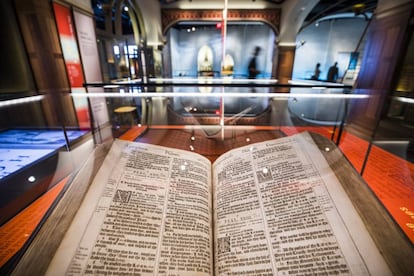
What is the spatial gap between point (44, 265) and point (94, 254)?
0.06m

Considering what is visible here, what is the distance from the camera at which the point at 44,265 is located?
0.26 metres

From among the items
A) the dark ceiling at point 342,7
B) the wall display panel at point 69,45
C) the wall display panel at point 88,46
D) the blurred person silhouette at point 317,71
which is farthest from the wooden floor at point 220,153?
the blurred person silhouette at point 317,71

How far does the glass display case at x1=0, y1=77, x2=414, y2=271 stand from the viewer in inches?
27.6

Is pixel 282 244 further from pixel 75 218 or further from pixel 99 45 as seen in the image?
pixel 99 45

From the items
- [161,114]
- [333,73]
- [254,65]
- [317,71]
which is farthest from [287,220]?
[317,71]

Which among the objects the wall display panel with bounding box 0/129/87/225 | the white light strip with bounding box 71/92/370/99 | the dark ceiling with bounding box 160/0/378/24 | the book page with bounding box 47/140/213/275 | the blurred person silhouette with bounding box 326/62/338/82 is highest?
the dark ceiling with bounding box 160/0/378/24

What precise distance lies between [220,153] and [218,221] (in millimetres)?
391

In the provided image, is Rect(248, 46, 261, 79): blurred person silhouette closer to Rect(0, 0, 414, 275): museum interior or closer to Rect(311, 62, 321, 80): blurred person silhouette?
Rect(311, 62, 321, 80): blurred person silhouette

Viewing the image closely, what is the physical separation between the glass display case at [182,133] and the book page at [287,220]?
29 cm

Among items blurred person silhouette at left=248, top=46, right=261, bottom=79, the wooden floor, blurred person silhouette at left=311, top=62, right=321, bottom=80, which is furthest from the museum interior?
blurred person silhouette at left=311, top=62, right=321, bottom=80

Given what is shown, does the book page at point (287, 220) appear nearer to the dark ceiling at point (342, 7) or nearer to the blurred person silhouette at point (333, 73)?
the dark ceiling at point (342, 7)

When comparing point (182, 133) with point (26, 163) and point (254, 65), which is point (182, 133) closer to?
point (26, 163)

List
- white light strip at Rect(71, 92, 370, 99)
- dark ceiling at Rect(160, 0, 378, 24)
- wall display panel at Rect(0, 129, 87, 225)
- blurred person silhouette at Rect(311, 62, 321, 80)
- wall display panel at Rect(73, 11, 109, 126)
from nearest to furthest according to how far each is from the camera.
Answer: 1. wall display panel at Rect(0, 129, 87, 225)
2. white light strip at Rect(71, 92, 370, 99)
3. wall display panel at Rect(73, 11, 109, 126)
4. dark ceiling at Rect(160, 0, 378, 24)
5. blurred person silhouette at Rect(311, 62, 321, 80)

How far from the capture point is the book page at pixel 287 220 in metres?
0.28
